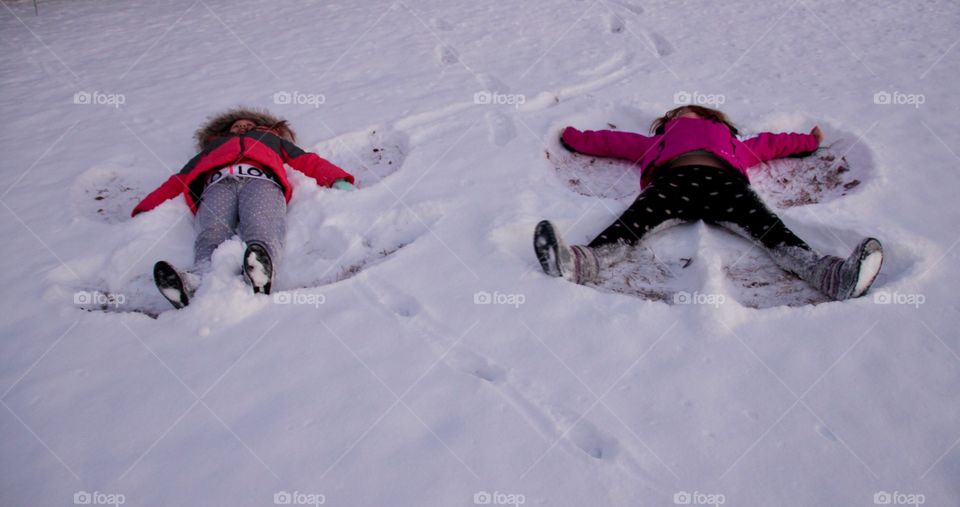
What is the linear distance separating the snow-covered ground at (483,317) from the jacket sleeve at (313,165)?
15cm

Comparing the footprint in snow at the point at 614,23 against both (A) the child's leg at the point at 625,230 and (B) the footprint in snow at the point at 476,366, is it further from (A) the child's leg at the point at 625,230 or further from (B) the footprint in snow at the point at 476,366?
(B) the footprint in snow at the point at 476,366

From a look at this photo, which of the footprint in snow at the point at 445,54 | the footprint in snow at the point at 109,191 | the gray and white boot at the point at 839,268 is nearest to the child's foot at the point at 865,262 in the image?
the gray and white boot at the point at 839,268

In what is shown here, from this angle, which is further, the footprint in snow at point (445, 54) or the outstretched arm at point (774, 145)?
the footprint in snow at point (445, 54)

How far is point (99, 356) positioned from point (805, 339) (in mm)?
2755

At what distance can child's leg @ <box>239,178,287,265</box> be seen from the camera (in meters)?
2.76

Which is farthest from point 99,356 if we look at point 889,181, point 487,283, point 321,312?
point 889,181

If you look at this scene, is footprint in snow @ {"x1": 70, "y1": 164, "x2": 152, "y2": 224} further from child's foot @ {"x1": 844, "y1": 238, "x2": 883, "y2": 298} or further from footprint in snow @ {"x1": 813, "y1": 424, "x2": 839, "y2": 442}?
child's foot @ {"x1": 844, "y1": 238, "x2": 883, "y2": 298}

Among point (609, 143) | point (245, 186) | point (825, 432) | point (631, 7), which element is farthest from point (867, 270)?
point (631, 7)

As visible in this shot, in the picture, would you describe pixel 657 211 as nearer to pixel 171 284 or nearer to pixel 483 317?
pixel 483 317

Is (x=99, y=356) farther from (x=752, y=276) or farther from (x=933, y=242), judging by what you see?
(x=933, y=242)

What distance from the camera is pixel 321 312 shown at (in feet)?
7.93

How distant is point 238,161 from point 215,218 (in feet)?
1.31

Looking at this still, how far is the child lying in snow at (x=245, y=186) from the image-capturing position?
270 cm

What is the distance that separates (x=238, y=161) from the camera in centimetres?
318
